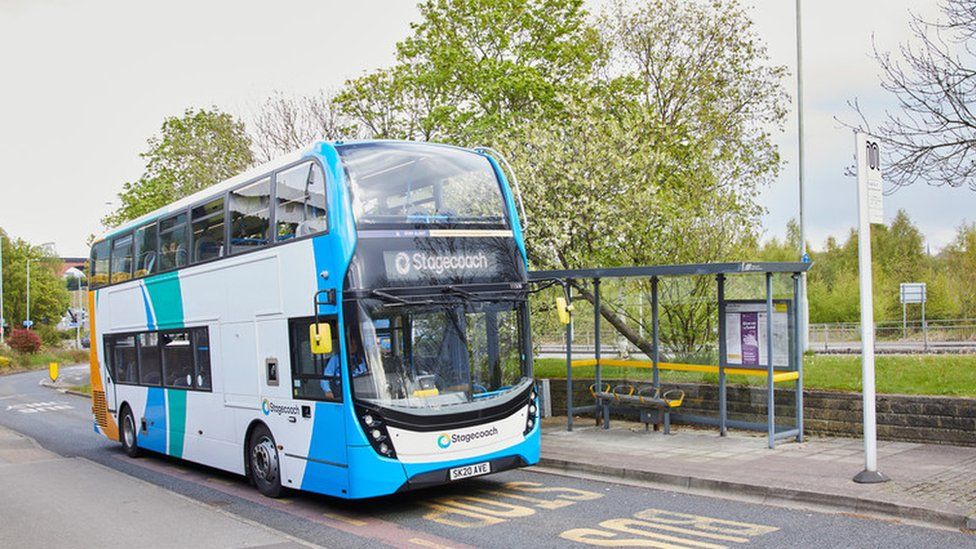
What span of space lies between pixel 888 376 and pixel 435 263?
8081 mm

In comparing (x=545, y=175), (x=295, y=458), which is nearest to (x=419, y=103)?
(x=545, y=175)

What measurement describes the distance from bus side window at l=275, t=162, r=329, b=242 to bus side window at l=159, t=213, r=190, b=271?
10.4 feet

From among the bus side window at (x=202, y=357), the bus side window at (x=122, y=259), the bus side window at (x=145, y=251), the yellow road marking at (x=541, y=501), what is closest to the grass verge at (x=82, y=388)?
the bus side window at (x=122, y=259)

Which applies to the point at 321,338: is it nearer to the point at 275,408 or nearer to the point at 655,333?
the point at 275,408

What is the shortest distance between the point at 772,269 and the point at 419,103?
18.3m

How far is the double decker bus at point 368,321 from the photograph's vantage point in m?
9.23

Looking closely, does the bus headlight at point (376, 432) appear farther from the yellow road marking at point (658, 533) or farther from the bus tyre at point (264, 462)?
the yellow road marking at point (658, 533)

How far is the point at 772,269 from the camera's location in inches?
482

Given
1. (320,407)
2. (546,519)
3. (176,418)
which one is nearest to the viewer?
(546,519)

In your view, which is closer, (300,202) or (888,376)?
(300,202)

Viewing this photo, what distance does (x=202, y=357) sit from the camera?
1277 cm

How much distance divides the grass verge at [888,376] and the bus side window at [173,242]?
724 cm

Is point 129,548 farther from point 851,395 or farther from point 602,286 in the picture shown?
point 602,286

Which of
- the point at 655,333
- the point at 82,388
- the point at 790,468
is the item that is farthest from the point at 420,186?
the point at 82,388
